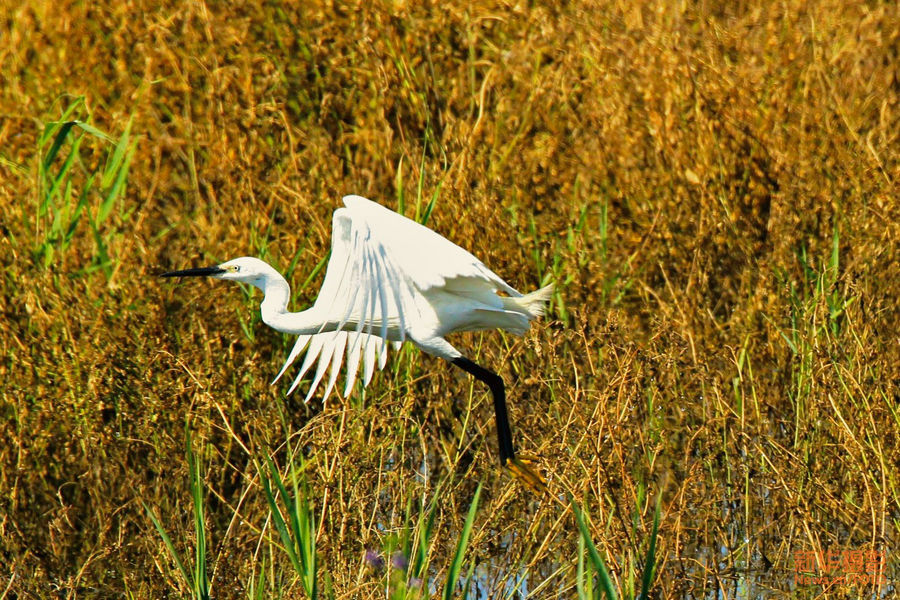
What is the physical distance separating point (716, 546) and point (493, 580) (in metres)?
0.58

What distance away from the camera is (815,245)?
398 centimetres

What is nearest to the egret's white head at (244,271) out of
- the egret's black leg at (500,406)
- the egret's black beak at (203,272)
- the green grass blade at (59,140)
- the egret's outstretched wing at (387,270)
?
the egret's black beak at (203,272)

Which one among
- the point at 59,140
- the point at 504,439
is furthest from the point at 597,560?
the point at 59,140

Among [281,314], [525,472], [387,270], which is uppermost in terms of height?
[387,270]

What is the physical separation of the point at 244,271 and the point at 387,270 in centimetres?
61

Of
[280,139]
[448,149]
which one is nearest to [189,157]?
[280,139]

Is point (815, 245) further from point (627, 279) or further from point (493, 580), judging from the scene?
point (493, 580)

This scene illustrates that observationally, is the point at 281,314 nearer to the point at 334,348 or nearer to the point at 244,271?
the point at 244,271

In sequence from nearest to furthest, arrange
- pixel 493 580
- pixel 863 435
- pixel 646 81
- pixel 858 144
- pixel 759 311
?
pixel 863 435 < pixel 493 580 < pixel 759 311 < pixel 858 144 < pixel 646 81

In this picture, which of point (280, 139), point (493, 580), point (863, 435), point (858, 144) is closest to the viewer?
point (863, 435)

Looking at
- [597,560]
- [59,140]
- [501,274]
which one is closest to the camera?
[597,560]

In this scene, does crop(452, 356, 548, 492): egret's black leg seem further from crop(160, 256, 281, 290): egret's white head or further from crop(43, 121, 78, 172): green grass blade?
crop(43, 121, 78, 172): green grass blade

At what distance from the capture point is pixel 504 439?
305 centimetres

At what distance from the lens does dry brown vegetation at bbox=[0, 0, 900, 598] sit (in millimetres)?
2744
